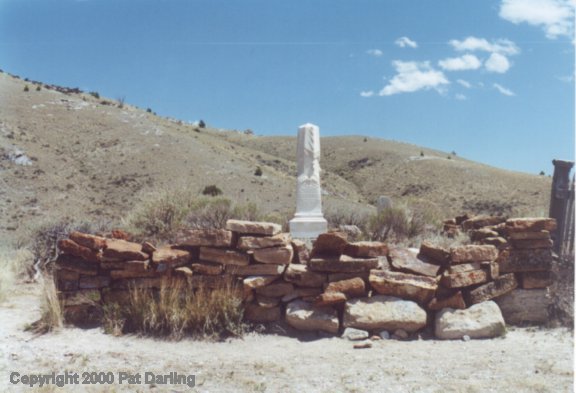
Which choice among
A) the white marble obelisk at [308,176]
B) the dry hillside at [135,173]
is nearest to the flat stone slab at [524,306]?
the white marble obelisk at [308,176]

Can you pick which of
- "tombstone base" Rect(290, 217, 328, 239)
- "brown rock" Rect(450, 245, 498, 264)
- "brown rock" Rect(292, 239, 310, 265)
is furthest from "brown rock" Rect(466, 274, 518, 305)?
"tombstone base" Rect(290, 217, 328, 239)

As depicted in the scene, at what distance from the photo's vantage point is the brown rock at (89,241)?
21.2 feet

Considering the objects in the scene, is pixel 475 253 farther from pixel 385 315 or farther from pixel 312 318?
pixel 312 318

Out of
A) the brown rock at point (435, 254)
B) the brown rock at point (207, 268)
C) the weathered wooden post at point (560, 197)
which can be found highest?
the weathered wooden post at point (560, 197)

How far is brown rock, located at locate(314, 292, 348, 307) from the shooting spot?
6031 millimetres

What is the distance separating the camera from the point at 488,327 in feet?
19.4

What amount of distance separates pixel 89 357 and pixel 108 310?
3.17 feet

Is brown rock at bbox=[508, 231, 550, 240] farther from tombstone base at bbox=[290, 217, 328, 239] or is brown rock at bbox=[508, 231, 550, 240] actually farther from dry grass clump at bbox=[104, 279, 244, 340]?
tombstone base at bbox=[290, 217, 328, 239]

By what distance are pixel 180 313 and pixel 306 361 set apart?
1.69 metres

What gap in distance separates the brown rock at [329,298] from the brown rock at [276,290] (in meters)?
0.46

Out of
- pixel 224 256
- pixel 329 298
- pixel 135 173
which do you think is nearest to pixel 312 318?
pixel 329 298

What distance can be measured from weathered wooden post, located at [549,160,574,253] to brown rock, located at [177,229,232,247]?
17.6 feet

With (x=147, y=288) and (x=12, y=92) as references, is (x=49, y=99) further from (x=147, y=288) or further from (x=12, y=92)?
(x=147, y=288)

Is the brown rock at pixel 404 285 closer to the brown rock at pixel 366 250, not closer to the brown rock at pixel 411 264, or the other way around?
the brown rock at pixel 411 264
